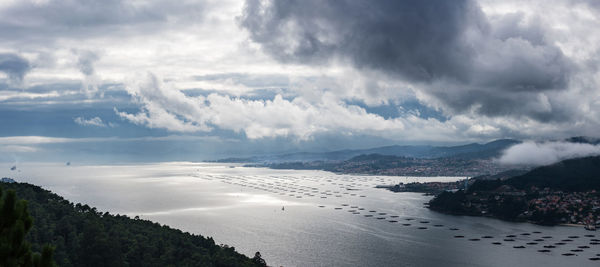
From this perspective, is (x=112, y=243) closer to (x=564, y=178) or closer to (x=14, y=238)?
(x=14, y=238)

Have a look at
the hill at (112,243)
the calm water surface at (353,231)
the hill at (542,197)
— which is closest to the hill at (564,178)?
the hill at (542,197)

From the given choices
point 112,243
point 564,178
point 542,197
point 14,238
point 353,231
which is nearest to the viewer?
point 14,238

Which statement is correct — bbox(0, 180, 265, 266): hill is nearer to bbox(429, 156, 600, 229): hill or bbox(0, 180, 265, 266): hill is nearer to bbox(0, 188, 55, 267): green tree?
bbox(0, 188, 55, 267): green tree

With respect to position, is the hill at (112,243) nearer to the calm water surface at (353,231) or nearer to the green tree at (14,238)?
the calm water surface at (353,231)

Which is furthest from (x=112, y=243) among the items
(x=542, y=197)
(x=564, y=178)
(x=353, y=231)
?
(x=564, y=178)

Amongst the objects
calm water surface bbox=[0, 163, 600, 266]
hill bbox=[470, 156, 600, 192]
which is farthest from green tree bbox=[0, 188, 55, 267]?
hill bbox=[470, 156, 600, 192]
